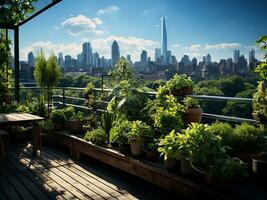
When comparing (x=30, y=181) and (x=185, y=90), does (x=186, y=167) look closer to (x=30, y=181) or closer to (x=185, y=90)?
(x=185, y=90)

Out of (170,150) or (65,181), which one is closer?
(170,150)

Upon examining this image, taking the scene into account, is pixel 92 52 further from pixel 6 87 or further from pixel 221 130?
pixel 221 130

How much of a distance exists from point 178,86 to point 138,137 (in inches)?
41.7

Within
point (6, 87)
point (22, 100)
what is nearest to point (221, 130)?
point (6, 87)

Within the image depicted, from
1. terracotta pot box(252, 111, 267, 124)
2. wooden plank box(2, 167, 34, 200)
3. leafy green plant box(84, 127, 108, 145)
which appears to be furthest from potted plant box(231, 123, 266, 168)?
wooden plank box(2, 167, 34, 200)

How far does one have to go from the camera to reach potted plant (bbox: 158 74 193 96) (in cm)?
453

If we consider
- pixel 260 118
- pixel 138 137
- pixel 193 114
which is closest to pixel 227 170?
pixel 260 118

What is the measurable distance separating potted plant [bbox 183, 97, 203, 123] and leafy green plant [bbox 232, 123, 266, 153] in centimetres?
94

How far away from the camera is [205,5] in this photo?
70.3 feet

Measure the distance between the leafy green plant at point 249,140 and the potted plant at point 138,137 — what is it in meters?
1.09

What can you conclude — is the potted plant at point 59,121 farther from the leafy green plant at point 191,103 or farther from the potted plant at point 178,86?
the leafy green plant at point 191,103

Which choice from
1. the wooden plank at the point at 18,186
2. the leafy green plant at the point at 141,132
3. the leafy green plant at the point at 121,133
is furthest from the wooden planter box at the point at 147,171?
the wooden plank at the point at 18,186

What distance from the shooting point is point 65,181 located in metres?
4.14

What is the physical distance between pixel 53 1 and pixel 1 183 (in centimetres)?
333
